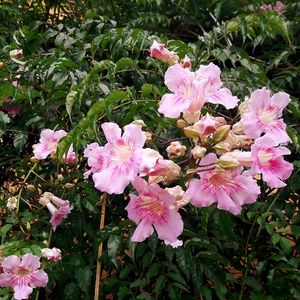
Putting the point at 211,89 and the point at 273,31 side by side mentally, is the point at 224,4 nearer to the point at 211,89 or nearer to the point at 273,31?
the point at 273,31

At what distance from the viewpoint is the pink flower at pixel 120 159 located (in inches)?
37.1

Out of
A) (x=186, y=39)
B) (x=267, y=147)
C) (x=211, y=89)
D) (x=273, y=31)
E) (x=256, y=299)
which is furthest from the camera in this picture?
(x=186, y=39)

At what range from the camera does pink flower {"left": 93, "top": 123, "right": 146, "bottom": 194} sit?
94 centimetres

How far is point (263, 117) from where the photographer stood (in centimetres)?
105

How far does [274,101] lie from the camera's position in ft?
3.61

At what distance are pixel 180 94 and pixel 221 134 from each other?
14cm

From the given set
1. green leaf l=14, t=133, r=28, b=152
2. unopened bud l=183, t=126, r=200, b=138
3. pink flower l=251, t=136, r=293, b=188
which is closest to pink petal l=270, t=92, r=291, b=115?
pink flower l=251, t=136, r=293, b=188

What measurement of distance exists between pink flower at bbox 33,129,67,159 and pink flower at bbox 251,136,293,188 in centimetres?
90

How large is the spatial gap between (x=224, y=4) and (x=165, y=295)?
148cm

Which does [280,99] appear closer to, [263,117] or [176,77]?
[263,117]

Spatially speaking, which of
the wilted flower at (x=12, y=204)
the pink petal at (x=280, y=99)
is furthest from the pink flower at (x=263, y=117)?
the wilted flower at (x=12, y=204)

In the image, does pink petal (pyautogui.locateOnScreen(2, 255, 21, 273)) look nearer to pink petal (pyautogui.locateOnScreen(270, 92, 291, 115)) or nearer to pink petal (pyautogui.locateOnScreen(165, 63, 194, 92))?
pink petal (pyautogui.locateOnScreen(165, 63, 194, 92))

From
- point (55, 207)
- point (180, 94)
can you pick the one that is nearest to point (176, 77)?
point (180, 94)

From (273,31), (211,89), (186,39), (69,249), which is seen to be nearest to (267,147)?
(211,89)
